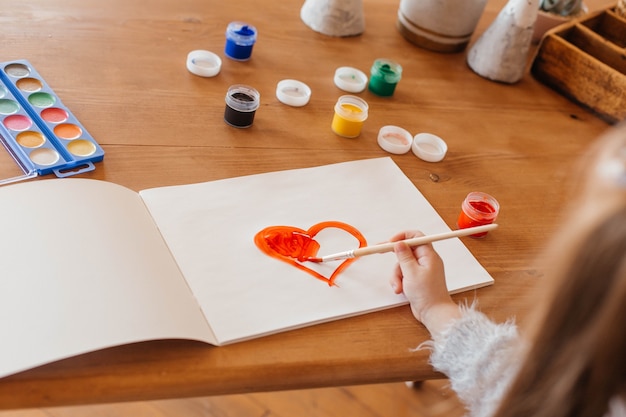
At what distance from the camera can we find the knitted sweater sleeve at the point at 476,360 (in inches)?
30.6

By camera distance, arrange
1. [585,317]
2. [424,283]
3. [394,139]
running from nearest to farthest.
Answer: [585,317] → [424,283] → [394,139]

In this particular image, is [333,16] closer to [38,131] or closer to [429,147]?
[429,147]

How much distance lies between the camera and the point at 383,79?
1211 mm

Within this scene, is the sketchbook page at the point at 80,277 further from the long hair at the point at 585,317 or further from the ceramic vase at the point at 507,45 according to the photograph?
the ceramic vase at the point at 507,45

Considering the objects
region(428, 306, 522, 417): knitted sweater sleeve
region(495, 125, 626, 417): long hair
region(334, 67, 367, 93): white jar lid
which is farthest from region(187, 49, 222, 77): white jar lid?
region(495, 125, 626, 417): long hair

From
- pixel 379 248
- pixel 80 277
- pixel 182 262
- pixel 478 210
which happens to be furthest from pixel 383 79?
pixel 80 277

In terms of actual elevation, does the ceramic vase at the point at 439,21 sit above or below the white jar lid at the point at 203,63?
above

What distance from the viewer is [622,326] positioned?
55 centimetres

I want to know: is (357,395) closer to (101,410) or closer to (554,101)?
(101,410)

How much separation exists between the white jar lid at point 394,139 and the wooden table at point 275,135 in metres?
0.01

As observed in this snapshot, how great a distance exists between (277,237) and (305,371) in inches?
8.1

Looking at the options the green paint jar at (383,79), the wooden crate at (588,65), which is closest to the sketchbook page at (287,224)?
the green paint jar at (383,79)

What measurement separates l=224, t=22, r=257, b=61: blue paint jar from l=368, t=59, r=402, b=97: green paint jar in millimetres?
221

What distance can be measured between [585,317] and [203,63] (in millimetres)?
808
